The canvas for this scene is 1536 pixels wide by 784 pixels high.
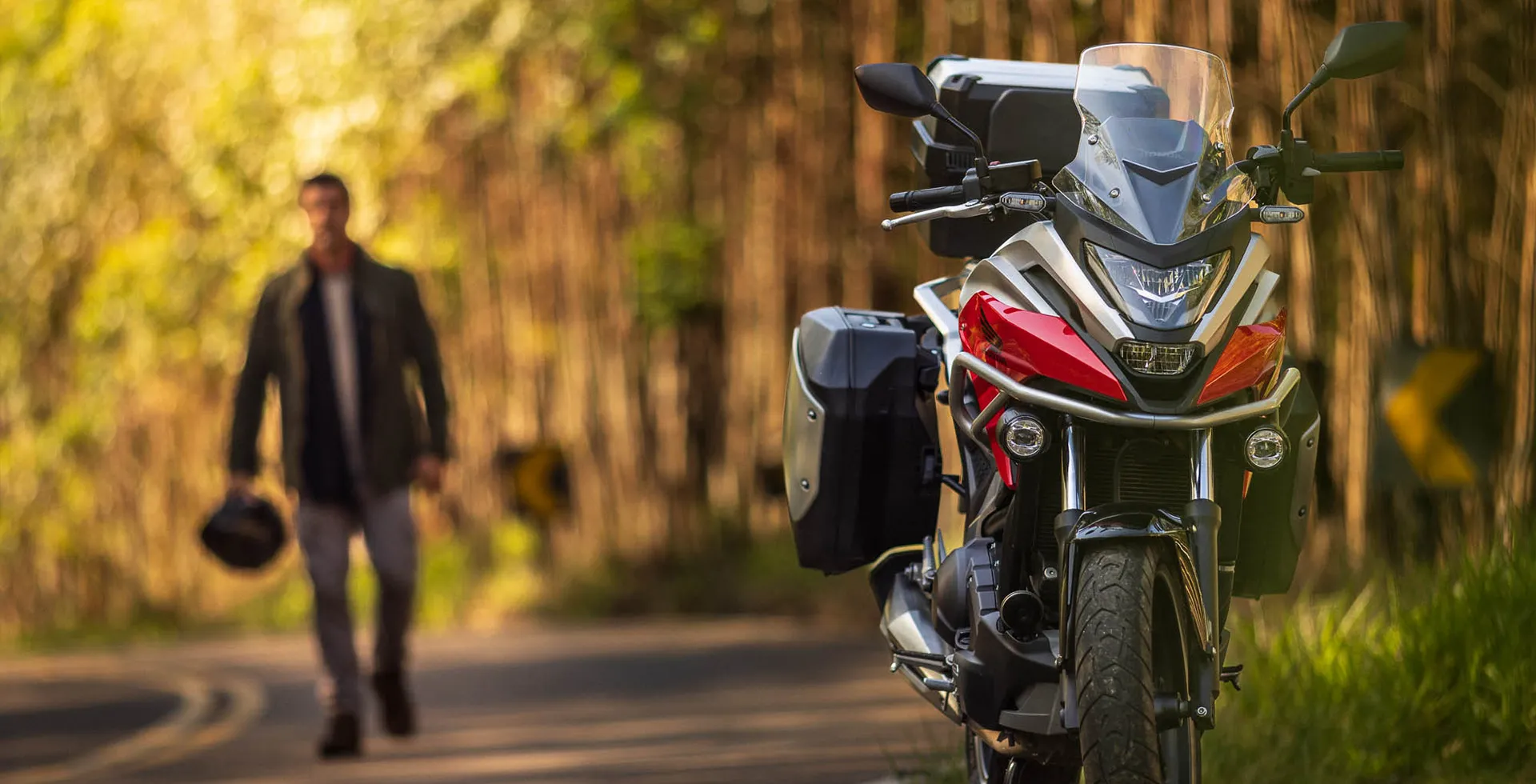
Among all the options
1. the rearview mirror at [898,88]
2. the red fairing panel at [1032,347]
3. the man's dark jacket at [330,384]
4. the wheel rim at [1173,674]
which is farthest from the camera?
the man's dark jacket at [330,384]

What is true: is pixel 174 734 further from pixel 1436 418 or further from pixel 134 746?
pixel 1436 418

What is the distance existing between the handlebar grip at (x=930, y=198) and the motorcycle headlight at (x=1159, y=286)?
0.56 metres

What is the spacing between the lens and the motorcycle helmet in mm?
9453

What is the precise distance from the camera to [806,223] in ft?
54.7

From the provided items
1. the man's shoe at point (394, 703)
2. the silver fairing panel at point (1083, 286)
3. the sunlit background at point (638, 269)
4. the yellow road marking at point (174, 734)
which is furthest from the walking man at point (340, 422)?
the silver fairing panel at point (1083, 286)

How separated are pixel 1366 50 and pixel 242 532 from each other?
5621mm

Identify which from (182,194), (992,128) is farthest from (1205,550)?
(182,194)

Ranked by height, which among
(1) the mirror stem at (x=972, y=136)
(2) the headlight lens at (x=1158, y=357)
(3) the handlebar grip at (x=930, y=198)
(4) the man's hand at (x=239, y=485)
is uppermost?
(1) the mirror stem at (x=972, y=136)

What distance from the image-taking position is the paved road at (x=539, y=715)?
8.73 meters

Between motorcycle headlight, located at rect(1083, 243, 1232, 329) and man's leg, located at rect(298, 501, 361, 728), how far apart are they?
201 inches

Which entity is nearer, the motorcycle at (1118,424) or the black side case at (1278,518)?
the motorcycle at (1118,424)

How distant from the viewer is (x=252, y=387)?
30.9ft

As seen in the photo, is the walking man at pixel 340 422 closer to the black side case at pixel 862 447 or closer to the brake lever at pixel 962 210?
the black side case at pixel 862 447

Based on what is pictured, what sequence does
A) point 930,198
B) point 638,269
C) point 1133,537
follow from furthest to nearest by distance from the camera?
point 638,269 < point 930,198 < point 1133,537
